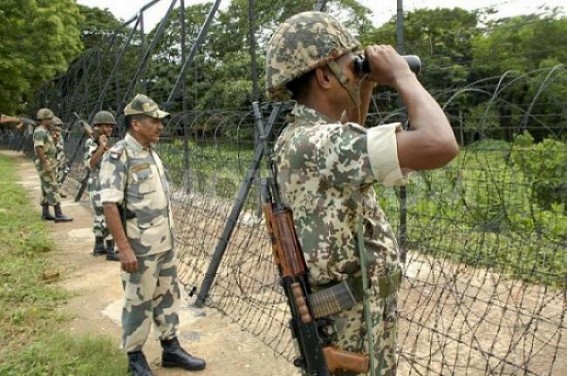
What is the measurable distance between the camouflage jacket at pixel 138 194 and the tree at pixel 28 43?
63.2 ft

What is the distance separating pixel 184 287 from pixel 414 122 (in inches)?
157

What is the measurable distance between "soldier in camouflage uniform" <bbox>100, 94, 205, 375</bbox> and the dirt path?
0.23 metres

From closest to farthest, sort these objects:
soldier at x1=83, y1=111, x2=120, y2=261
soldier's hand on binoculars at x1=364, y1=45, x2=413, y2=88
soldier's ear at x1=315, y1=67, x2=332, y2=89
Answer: soldier's hand on binoculars at x1=364, y1=45, x2=413, y2=88
soldier's ear at x1=315, y1=67, x2=332, y2=89
soldier at x1=83, y1=111, x2=120, y2=261

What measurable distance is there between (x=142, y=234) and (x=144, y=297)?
0.37 meters

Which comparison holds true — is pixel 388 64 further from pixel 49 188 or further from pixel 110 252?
pixel 49 188

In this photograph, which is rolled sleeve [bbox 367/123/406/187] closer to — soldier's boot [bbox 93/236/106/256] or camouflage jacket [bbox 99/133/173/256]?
camouflage jacket [bbox 99/133/173/256]

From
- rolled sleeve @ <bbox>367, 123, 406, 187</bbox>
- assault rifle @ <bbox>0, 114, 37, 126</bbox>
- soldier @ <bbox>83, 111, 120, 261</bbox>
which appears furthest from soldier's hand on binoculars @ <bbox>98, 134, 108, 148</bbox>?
rolled sleeve @ <bbox>367, 123, 406, 187</bbox>

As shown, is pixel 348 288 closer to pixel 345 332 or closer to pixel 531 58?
pixel 345 332

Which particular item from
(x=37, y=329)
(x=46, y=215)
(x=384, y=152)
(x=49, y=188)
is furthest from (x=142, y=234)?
(x=46, y=215)

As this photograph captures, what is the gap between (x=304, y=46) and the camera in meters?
1.55

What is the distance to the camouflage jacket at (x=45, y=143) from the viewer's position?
8.05 meters

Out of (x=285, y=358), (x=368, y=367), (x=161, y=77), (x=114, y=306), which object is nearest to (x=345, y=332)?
(x=368, y=367)

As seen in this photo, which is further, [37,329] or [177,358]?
[37,329]

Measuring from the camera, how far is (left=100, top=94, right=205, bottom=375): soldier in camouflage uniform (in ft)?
10.5
